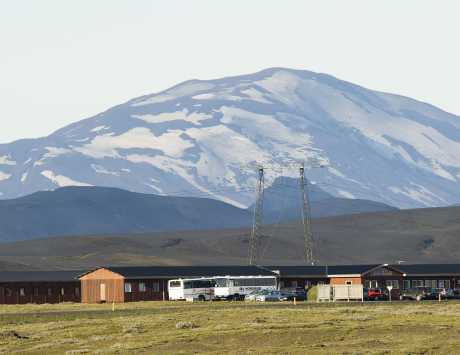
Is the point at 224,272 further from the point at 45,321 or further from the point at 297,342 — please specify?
the point at 297,342

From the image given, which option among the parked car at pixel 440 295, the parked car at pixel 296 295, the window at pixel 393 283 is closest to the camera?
the parked car at pixel 440 295

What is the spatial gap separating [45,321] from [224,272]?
220ft

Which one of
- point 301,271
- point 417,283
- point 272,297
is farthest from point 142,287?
point 417,283

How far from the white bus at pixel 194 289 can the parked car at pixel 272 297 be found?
8501 mm

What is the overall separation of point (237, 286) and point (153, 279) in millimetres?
10876

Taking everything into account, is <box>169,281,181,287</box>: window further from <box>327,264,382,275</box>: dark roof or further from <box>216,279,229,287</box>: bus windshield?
<box>327,264,382,275</box>: dark roof

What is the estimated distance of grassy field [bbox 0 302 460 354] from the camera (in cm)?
6800

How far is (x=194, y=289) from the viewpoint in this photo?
458 feet

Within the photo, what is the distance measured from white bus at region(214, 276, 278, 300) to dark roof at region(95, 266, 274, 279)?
8682mm

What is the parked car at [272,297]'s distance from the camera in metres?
130

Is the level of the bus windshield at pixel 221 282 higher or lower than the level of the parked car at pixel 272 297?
higher

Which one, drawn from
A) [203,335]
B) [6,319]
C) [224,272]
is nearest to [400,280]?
[224,272]

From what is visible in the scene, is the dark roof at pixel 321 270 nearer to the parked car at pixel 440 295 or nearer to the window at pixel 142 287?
the parked car at pixel 440 295

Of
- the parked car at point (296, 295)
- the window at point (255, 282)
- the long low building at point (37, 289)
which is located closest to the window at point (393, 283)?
the window at point (255, 282)
